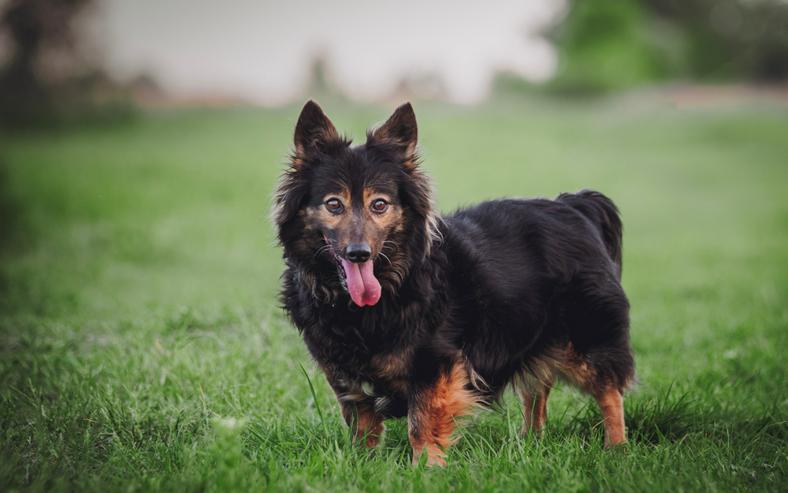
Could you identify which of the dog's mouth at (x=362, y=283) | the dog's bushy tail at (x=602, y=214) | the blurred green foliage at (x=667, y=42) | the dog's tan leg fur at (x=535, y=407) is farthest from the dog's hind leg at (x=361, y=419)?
the blurred green foliage at (x=667, y=42)

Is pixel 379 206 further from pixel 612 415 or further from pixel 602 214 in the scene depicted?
pixel 612 415

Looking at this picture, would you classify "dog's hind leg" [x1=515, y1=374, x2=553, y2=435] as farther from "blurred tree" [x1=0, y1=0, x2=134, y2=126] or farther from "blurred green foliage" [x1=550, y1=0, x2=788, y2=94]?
"blurred green foliage" [x1=550, y1=0, x2=788, y2=94]

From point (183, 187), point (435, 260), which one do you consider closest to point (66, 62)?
point (183, 187)

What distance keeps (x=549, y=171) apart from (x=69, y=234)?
15.5m

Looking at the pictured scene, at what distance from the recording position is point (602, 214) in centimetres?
438

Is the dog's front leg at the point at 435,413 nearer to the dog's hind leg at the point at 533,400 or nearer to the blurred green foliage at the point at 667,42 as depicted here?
the dog's hind leg at the point at 533,400

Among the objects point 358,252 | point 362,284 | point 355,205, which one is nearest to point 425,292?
point 362,284

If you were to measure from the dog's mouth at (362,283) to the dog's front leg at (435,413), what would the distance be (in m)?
0.57

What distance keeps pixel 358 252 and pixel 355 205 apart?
1.33 ft

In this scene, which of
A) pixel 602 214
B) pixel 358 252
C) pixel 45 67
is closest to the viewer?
pixel 358 252

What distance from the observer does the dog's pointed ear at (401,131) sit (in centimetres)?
388

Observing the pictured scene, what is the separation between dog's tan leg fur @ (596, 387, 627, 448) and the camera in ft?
12.8

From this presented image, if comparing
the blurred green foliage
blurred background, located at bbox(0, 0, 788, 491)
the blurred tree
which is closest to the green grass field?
blurred background, located at bbox(0, 0, 788, 491)

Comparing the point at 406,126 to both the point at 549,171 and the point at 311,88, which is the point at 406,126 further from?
the point at 311,88
